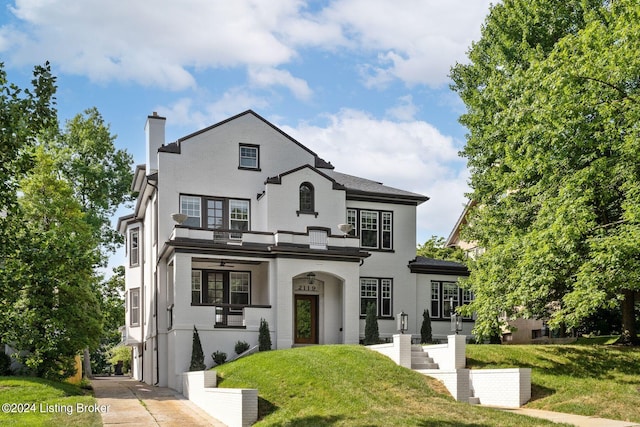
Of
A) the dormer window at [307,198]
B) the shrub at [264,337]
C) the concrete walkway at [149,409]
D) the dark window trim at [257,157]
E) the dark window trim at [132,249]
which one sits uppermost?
the dark window trim at [257,157]

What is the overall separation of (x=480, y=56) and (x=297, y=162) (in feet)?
29.7

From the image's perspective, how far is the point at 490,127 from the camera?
24844mm

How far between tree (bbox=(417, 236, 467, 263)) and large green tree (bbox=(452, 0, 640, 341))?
640 inches

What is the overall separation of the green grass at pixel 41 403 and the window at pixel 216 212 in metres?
8.65

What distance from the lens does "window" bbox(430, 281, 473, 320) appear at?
33.4m

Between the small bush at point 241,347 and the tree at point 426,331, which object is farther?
the tree at point 426,331

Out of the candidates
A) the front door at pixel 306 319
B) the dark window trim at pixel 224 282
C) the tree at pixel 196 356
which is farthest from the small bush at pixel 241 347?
the front door at pixel 306 319

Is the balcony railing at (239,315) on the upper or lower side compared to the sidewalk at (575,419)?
upper

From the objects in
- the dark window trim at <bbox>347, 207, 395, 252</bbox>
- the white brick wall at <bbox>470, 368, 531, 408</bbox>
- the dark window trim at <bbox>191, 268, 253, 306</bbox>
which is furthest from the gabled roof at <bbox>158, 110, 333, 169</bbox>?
the white brick wall at <bbox>470, 368, 531, 408</bbox>

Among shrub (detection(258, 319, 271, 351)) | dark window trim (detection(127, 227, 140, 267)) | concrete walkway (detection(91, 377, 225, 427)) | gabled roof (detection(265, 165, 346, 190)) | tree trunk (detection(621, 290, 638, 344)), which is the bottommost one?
concrete walkway (detection(91, 377, 225, 427))

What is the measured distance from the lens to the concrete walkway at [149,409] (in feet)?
61.1

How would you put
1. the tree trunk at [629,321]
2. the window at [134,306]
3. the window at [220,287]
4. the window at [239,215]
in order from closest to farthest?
the tree trunk at [629,321] < the window at [220,287] < the window at [239,215] < the window at [134,306]

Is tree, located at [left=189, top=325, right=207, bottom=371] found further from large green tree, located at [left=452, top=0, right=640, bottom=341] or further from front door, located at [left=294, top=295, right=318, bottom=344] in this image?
large green tree, located at [left=452, top=0, right=640, bottom=341]

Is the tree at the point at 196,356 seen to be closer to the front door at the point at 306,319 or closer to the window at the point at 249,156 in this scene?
the front door at the point at 306,319
